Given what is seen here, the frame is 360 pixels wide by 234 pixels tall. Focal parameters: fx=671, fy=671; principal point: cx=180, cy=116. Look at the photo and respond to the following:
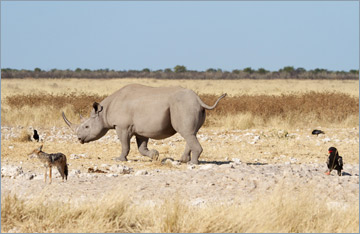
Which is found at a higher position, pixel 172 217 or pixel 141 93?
pixel 141 93

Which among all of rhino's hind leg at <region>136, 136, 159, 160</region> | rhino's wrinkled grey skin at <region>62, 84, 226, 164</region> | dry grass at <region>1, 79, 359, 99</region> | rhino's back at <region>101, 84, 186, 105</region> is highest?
rhino's back at <region>101, 84, 186, 105</region>

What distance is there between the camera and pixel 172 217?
642 cm

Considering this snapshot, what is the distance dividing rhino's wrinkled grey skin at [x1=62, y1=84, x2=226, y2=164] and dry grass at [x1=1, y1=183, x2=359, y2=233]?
14.1 feet

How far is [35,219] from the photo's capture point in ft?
22.0

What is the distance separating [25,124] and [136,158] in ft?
22.3

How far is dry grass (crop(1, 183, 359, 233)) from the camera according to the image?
6.45m

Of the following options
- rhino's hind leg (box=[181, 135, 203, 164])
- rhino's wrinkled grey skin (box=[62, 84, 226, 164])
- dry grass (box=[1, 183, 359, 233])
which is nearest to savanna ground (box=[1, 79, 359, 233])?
dry grass (box=[1, 183, 359, 233])

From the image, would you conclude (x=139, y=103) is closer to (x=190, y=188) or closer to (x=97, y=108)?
(x=97, y=108)

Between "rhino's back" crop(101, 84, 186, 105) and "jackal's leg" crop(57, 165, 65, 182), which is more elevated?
"rhino's back" crop(101, 84, 186, 105)

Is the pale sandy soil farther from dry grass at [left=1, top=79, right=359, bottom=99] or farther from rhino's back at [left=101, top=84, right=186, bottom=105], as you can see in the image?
dry grass at [left=1, top=79, right=359, bottom=99]

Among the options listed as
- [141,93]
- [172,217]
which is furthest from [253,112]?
[172,217]

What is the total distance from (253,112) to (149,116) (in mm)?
8364

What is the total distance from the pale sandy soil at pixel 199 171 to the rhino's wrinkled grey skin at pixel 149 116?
0.45 m

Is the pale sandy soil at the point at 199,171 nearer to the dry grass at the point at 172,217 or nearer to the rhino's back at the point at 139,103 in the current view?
the dry grass at the point at 172,217
